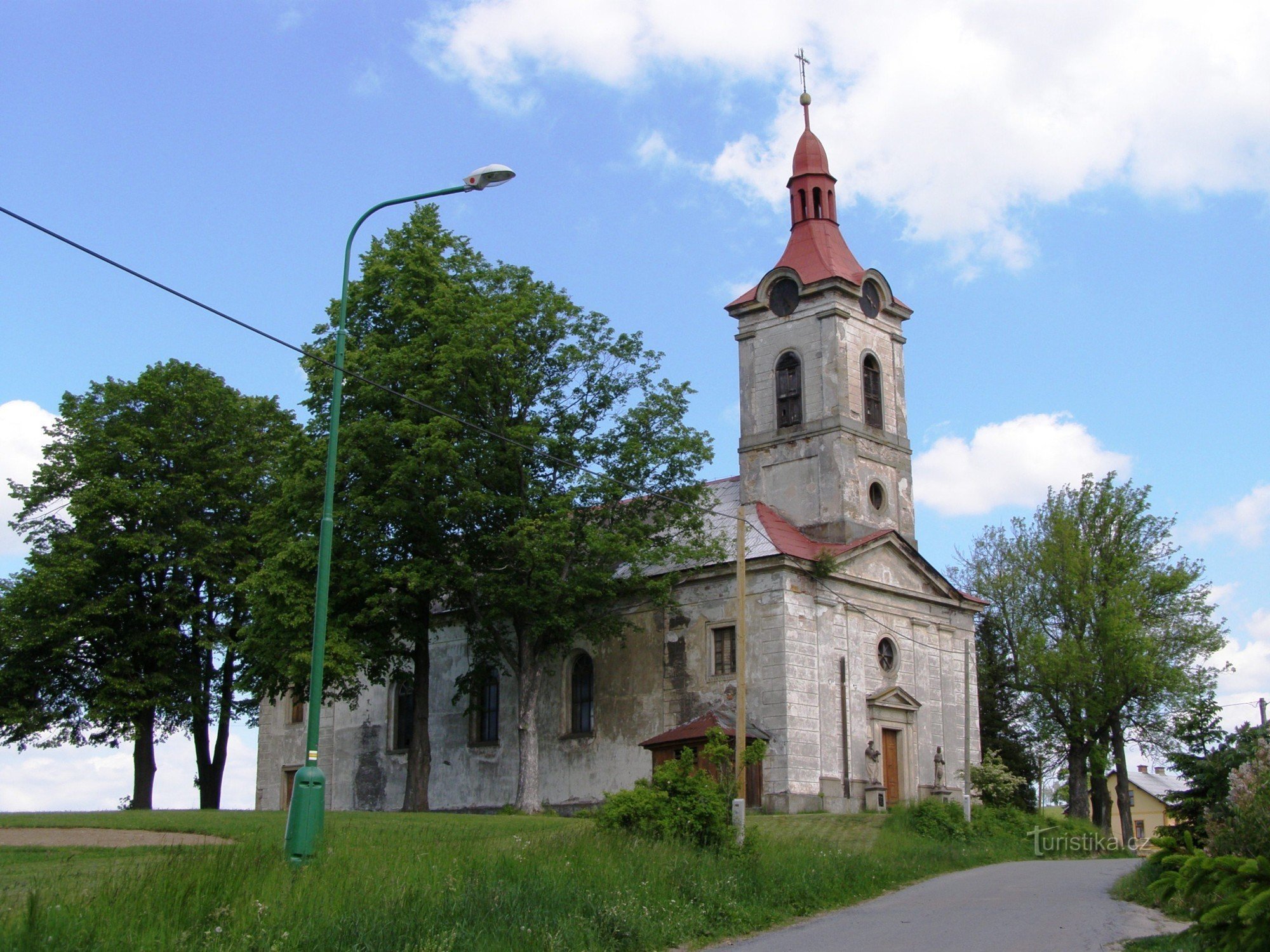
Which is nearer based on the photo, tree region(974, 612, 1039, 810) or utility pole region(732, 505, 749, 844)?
utility pole region(732, 505, 749, 844)

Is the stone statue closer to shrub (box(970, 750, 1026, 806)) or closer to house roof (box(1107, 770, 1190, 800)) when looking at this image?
shrub (box(970, 750, 1026, 806))

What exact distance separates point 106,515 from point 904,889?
27240mm

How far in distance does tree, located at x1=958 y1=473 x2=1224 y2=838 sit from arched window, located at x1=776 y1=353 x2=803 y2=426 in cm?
1154

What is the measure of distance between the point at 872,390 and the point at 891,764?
11021 millimetres

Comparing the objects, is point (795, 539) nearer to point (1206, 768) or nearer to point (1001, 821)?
point (1001, 821)

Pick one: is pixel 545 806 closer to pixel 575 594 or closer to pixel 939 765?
pixel 575 594

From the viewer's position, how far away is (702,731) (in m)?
32.5

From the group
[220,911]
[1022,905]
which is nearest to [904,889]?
[1022,905]

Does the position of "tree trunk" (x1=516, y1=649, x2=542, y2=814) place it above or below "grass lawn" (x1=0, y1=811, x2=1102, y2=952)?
above

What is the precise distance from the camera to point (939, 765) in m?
37.3

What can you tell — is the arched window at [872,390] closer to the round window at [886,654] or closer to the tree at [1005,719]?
the round window at [886,654]

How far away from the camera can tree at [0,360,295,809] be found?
37.0m

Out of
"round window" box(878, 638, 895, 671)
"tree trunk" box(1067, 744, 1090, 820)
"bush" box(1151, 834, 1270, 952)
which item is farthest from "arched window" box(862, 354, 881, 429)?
"bush" box(1151, 834, 1270, 952)

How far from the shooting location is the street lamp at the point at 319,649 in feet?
46.5
